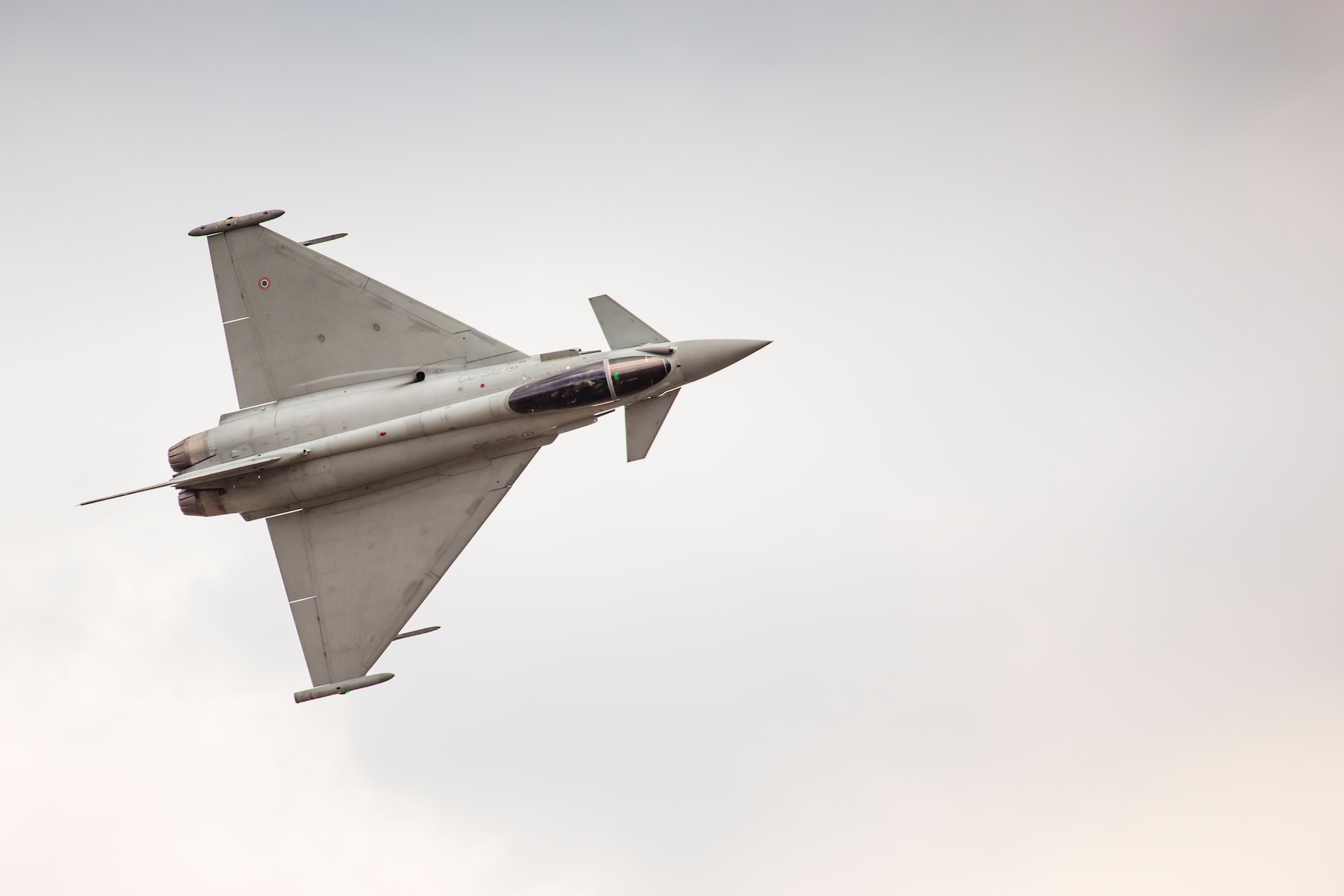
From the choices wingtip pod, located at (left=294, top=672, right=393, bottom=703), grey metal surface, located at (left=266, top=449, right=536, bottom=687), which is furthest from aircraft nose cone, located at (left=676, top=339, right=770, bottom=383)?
wingtip pod, located at (left=294, top=672, right=393, bottom=703)

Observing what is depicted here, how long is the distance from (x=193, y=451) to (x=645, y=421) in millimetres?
10821

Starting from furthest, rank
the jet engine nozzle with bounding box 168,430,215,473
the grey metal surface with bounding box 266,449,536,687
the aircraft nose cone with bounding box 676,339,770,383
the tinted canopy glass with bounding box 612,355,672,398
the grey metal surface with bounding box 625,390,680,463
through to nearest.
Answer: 1. the grey metal surface with bounding box 266,449,536,687
2. the jet engine nozzle with bounding box 168,430,215,473
3. the grey metal surface with bounding box 625,390,680,463
4. the aircraft nose cone with bounding box 676,339,770,383
5. the tinted canopy glass with bounding box 612,355,672,398

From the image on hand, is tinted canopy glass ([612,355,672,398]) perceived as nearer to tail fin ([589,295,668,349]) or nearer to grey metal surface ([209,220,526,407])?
tail fin ([589,295,668,349])

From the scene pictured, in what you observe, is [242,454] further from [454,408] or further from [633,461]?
[633,461]

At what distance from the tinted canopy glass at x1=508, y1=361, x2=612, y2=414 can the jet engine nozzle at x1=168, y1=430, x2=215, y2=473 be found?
24.4 feet

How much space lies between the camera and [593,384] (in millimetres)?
27797

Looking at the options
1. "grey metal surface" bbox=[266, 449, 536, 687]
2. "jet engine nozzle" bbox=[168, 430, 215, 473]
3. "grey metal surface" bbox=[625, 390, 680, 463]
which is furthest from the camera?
"grey metal surface" bbox=[266, 449, 536, 687]

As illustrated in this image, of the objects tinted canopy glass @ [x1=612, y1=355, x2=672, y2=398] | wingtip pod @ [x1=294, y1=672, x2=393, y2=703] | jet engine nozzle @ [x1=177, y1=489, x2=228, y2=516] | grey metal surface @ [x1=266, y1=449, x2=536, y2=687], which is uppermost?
tinted canopy glass @ [x1=612, y1=355, x2=672, y2=398]

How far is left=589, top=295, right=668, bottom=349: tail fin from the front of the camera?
93.4ft

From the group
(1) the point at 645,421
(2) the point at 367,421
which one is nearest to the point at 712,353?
(1) the point at 645,421

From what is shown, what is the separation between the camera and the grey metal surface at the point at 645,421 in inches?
1134

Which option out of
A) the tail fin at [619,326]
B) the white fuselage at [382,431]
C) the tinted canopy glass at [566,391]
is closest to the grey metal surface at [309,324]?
the white fuselage at [382,431]

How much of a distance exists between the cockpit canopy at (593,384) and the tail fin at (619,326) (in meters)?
0.62

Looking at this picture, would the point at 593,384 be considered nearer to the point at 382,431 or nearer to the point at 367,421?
the point at 382,431
